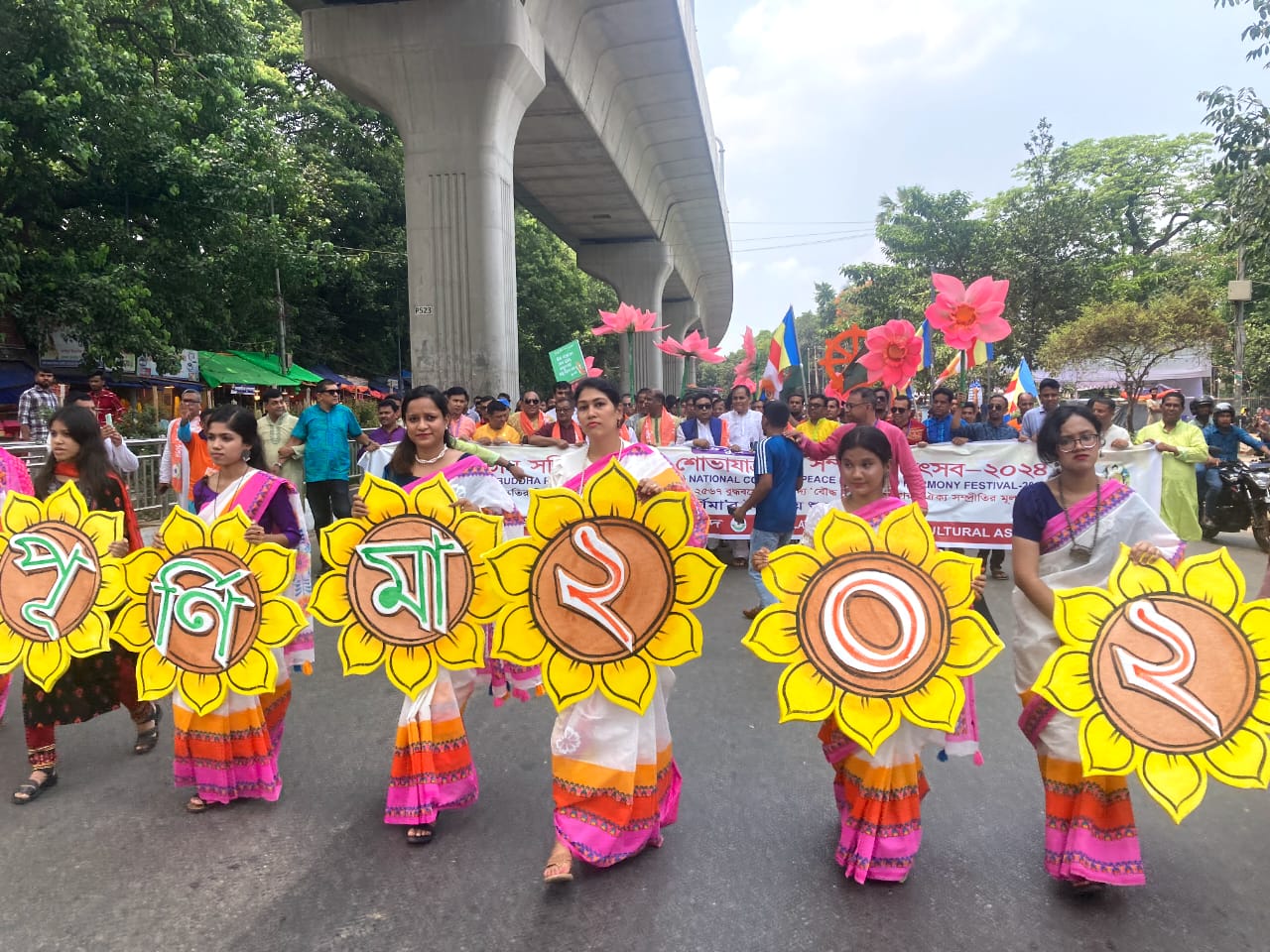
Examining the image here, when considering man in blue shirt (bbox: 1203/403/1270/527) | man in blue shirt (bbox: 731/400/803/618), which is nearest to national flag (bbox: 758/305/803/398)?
man in blue shirt (bbox: 1203/403/1270/527)

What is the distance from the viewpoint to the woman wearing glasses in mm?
2371

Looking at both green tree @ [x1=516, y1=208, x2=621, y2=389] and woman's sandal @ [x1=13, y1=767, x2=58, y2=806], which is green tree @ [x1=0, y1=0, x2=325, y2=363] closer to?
woman's sandal @ [x1=13, y1=767, x2=58, y2=806]

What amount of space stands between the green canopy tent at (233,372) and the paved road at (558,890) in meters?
20.0

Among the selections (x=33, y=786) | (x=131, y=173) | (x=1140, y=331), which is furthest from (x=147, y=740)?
(x=1140, y=331)

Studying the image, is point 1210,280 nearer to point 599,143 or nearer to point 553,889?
point 599,143

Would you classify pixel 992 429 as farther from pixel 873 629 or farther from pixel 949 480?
pixel 873 629

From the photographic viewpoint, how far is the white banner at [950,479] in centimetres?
687

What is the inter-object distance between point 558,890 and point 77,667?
6.92 feet

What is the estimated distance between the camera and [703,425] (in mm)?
8492

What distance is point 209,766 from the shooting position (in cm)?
304

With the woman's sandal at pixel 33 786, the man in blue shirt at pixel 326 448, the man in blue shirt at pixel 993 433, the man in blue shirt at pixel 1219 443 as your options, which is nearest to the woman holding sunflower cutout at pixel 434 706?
the woman's sandal at pixel 33 786

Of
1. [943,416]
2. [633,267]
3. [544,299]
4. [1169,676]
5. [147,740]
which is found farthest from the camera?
[544,299]

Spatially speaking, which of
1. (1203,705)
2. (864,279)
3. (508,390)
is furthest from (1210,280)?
(1203,705)

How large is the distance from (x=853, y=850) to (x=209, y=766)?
7.29ft
